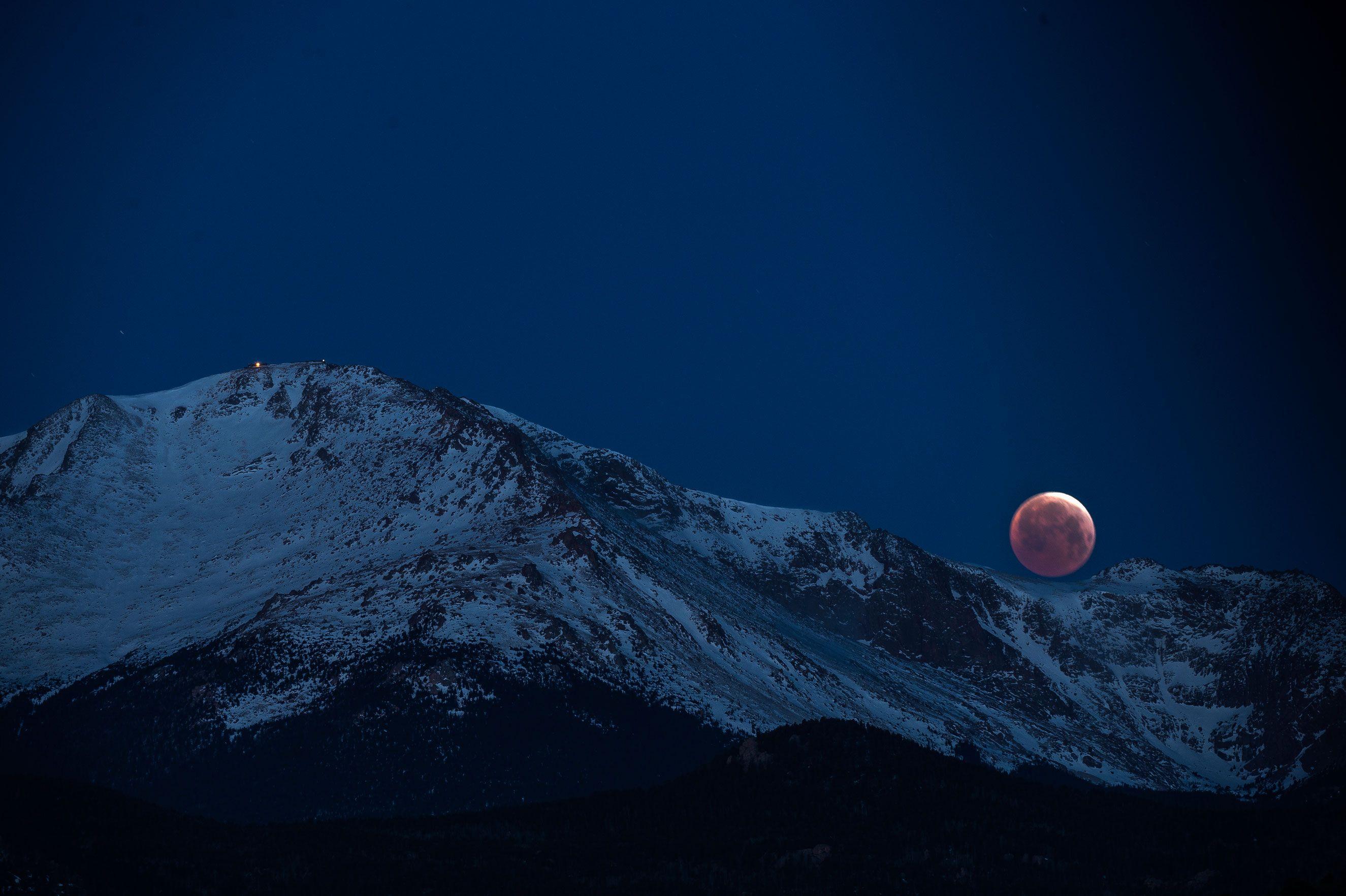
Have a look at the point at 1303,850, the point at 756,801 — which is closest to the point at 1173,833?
the point at 1303,850

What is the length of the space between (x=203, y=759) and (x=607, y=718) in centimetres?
5204

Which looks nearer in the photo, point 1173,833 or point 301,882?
point 301,882

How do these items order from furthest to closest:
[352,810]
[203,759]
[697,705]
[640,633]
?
[640,633] → [697,705] → [203,759] → [352,810]

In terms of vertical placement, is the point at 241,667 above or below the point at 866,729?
above

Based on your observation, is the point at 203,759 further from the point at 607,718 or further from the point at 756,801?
the point at 756,801

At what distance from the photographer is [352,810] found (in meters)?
→ 139

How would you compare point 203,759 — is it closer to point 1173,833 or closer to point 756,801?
point 756,801

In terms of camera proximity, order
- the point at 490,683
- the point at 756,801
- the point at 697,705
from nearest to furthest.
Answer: the point at 756,801 < the point at 490,683 < the point at 697,705

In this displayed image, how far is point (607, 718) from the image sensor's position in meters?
166

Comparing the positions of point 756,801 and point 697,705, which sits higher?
point 697,705

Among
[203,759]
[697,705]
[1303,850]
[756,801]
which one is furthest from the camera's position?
[697,705]

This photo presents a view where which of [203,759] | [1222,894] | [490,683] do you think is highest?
[490,683]

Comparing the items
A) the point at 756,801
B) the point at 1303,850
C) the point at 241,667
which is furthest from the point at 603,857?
the point at 241,667

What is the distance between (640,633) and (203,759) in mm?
67718
